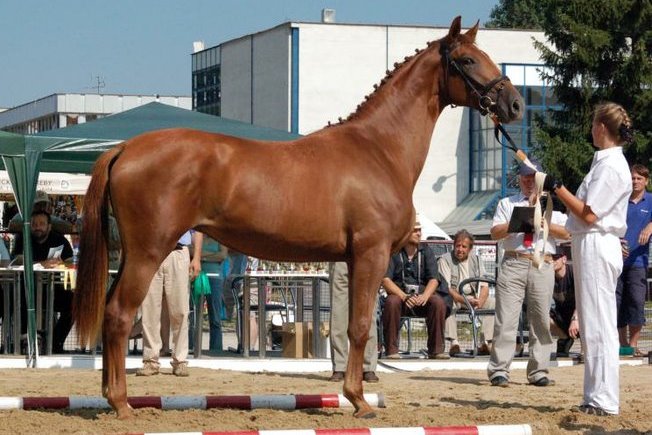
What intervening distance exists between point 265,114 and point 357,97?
447 centimetres

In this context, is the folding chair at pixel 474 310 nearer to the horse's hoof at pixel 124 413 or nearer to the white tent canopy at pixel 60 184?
the horse's hoof at pixel 124 413

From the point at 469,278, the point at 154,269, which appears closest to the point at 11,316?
the point at 469,278

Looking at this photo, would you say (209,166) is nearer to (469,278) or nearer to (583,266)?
(583,266)

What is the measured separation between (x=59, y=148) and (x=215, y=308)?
9.22ft

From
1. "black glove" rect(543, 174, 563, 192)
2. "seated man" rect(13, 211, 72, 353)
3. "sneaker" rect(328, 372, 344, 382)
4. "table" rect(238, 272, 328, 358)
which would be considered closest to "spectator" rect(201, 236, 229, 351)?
"table" rect(238, 272, 328, 358)

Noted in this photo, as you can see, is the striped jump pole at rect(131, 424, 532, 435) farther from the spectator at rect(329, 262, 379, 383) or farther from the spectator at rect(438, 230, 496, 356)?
the spectator at rect(438, 230, 496, 356)

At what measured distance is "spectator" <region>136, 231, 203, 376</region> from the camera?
1246 cm

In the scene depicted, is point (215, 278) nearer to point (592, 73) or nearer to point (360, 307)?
point (360, 307)

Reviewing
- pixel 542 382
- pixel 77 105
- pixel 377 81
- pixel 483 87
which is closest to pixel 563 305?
pixel 542 382

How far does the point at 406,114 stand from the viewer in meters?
9.29

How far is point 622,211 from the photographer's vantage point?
8.62 meters

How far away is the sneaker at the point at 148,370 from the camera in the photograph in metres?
12.4

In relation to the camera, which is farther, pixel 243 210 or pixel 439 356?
pixel 439 356

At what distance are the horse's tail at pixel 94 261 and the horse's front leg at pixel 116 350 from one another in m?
0.22
